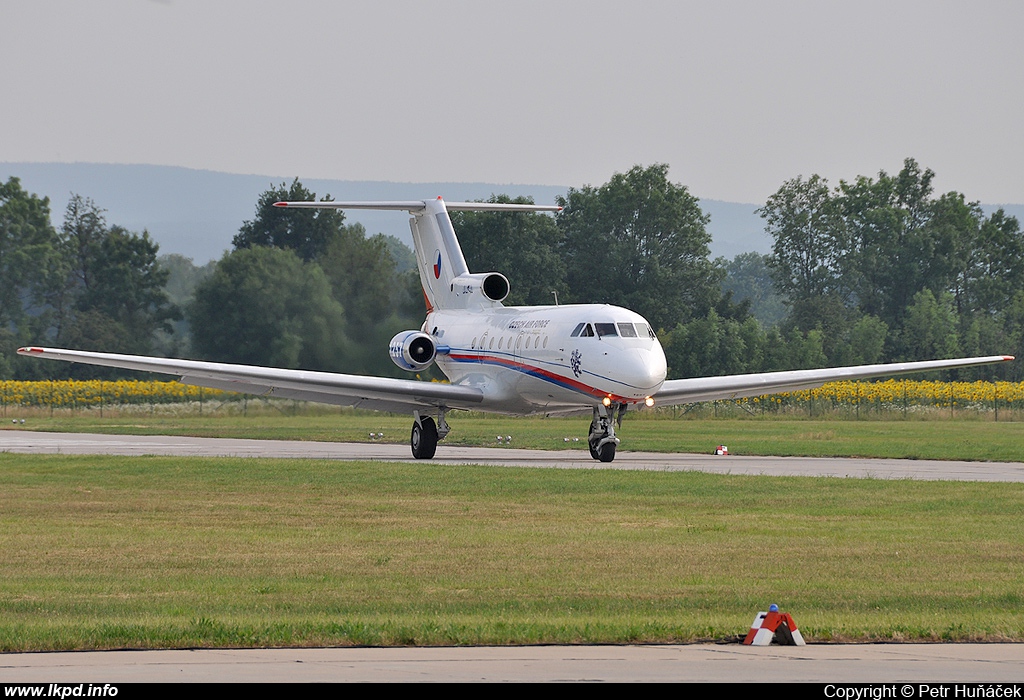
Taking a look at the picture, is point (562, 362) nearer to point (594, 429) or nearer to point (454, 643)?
point (594, 429)

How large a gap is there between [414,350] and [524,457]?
16.7 feet

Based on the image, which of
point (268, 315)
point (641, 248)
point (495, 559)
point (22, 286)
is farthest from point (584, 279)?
point (495, 559)

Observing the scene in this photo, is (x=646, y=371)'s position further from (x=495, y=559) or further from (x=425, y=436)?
(x=495, y=559)

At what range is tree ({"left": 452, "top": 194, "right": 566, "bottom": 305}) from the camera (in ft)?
241

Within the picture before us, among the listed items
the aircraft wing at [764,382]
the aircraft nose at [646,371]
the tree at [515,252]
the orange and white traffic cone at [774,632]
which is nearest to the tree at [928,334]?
the tree at [515,252]

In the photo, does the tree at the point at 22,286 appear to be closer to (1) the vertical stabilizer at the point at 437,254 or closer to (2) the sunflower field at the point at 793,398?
(2) the sunflower field at the point at 793,398

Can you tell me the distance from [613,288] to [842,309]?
20.0 metres

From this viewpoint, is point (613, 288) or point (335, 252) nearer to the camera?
point (335, 252)

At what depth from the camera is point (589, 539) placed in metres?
17.5

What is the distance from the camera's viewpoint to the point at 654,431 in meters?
44.2

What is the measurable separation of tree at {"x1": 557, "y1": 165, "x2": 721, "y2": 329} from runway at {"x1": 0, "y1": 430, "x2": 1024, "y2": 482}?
40688 millimetres

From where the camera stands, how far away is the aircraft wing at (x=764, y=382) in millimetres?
32906

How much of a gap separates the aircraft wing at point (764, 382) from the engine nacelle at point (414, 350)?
6580mm

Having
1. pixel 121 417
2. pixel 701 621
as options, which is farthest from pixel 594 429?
pixel 121 417
